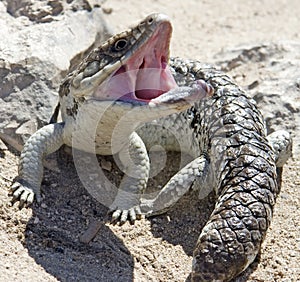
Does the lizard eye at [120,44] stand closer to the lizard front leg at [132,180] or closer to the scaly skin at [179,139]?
the scaly skin at [179,139]

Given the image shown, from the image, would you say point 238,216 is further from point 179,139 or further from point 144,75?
point 179,139

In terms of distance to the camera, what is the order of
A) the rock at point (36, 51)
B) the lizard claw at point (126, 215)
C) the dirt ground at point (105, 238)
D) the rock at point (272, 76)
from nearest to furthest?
the dirt ground at point (105, 238), the lizard claw at point (126, 215), the rock at point (36, 51), the rock at point (272, 76)

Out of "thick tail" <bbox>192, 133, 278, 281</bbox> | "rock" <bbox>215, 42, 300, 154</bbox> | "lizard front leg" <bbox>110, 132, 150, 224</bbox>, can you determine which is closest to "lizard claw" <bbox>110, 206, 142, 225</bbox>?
"lizard front leg" <bbox>110, 132, 150, 224</bbox>

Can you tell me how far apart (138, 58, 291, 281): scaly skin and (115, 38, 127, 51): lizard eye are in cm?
108

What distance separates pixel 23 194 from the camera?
→ 5.22 meters

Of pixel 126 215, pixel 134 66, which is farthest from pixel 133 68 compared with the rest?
pixel 126 215

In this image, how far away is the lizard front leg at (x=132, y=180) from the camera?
5.45 m

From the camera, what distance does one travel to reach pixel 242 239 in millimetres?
4621

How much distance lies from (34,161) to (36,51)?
106 cm

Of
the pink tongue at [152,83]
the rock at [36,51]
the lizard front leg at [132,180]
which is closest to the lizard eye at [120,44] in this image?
the pink tongue at [152,83]

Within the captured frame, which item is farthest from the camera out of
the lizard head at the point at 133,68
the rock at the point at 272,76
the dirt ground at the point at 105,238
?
the rock at the point at 272,76

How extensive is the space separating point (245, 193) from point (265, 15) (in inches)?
198

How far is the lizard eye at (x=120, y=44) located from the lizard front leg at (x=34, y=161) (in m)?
0.99

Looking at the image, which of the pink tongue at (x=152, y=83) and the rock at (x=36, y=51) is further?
the rock at (x=36, y=51)
